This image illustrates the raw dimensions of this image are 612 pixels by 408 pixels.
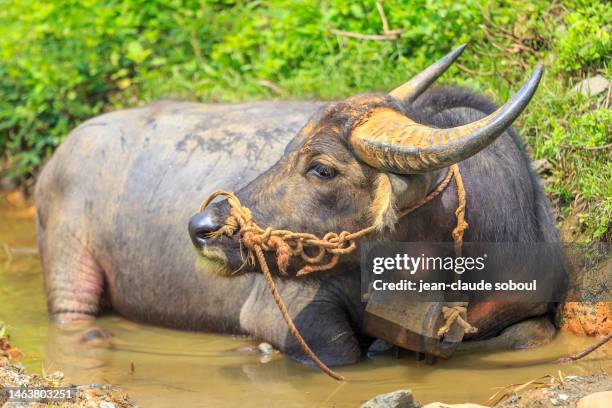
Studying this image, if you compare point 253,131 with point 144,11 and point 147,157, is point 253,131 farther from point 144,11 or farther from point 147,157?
point 144,11

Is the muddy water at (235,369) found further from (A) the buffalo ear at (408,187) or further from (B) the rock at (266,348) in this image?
(A) the buffalo ear at (408,187)

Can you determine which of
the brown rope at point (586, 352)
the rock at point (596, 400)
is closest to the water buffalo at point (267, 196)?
the brown rope at point (586, 352)

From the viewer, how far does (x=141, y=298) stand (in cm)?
633

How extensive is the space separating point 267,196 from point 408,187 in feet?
2.33

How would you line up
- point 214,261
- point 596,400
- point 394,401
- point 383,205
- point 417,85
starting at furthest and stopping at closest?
1. point 417,85
2. point 214,261
3. point 383,205
4. point 394,401
5. point 596,400

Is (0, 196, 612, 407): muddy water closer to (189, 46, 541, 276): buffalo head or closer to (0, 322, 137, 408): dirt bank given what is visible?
(0, 322, 137, 408): dirt bank

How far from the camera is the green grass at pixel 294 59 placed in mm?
6047

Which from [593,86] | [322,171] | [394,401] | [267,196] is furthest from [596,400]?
[593,86]

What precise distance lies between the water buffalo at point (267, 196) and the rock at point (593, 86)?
36.9 inches

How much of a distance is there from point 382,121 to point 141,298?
2309mm

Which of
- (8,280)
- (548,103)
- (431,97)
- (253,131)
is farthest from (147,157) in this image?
(548,103)

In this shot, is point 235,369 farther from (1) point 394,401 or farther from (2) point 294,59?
(2) point 294,59

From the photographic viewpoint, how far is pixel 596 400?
3.89m

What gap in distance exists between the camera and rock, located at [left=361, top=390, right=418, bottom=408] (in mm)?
4047
